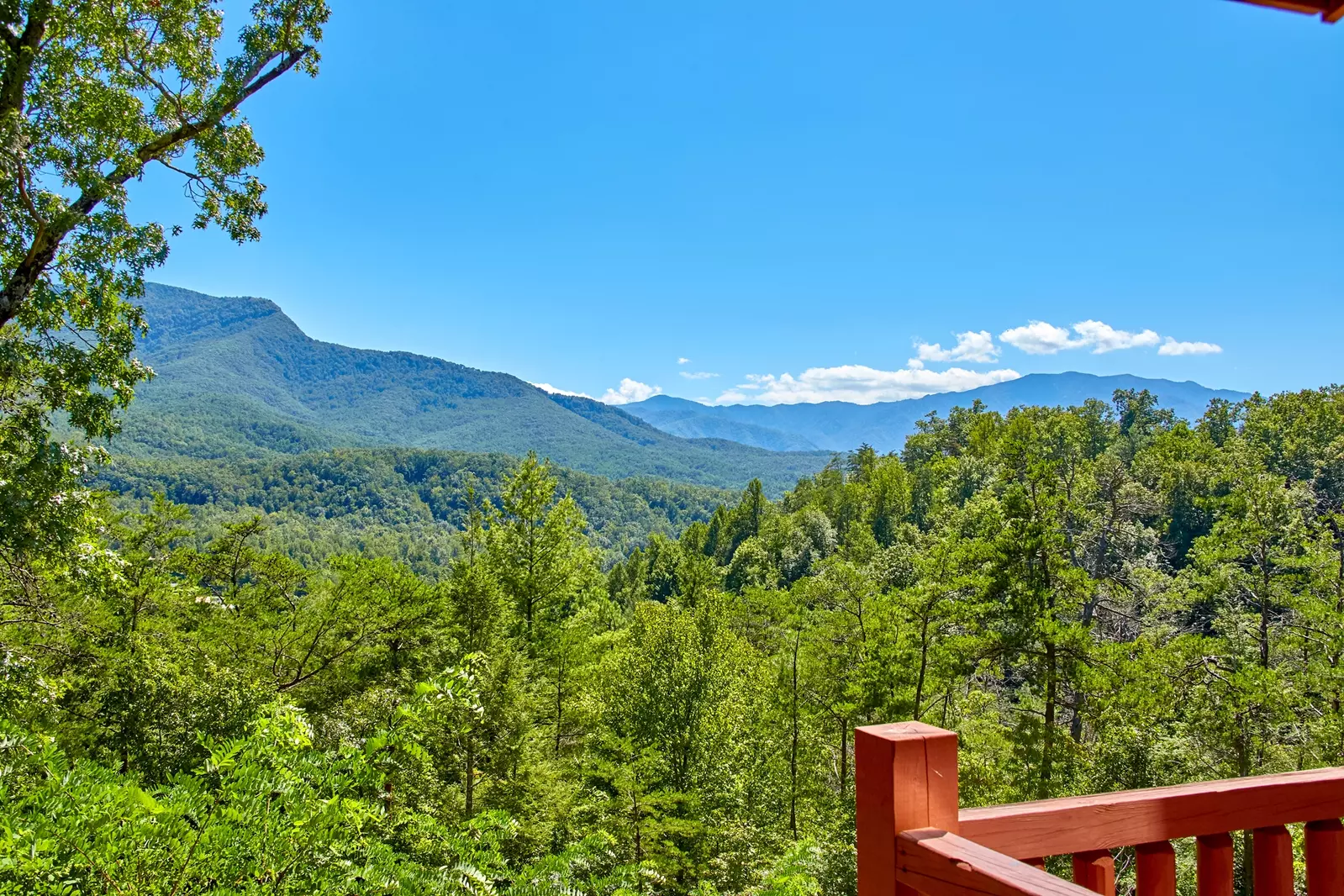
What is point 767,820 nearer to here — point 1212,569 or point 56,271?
point 1212,569

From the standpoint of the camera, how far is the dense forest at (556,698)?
118 inches

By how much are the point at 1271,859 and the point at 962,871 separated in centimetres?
107

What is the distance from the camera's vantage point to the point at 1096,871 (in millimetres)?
1379

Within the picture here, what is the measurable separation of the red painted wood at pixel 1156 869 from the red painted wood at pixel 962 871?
581mm

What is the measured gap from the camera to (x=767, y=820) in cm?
1495

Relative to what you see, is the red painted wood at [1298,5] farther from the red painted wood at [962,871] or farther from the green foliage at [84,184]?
the green foliage at [84,184]

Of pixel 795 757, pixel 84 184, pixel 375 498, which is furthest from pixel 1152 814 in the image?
pixel 375 498

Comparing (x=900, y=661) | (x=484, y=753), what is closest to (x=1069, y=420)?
(x=900, y=661)

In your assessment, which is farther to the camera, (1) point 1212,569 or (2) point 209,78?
(1) point 1212,569

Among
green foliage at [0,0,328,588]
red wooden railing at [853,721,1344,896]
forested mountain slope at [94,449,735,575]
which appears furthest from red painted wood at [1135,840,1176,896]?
forested mountain slope at [94,449,735,575]

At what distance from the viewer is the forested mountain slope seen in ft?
406

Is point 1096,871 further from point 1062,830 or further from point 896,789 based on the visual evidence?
point 896,789

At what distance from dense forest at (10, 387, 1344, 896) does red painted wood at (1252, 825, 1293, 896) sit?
322cm

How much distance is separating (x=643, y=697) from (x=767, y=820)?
415 centimetres
